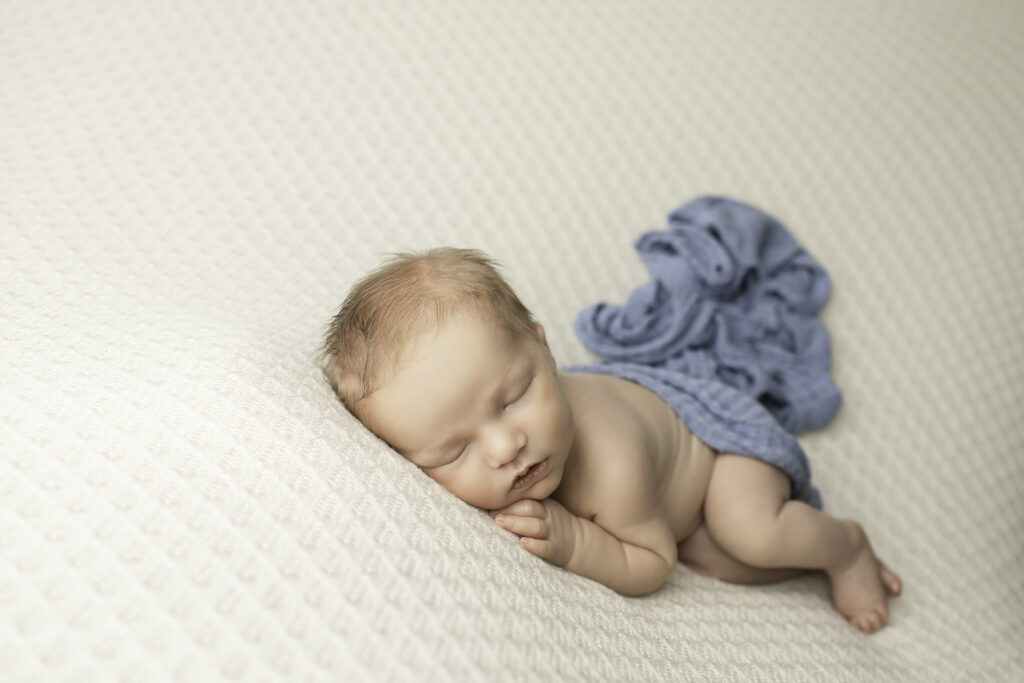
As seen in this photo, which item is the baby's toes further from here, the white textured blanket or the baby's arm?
the baby's arm

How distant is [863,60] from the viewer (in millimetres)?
1466

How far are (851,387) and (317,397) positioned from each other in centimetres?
84

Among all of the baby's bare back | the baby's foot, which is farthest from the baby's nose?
the baby's foot

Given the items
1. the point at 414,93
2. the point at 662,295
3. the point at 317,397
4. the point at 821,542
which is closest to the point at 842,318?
the point at 662,295

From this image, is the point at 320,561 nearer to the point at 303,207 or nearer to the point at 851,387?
the point at 303,207

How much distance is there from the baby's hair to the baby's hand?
0.58ft

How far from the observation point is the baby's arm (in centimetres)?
86

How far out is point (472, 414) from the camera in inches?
33.4

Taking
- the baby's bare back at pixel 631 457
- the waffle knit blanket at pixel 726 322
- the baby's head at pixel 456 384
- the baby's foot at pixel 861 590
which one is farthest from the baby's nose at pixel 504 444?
the baby's foot at pixel 861 590

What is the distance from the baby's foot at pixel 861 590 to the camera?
43.4 inches

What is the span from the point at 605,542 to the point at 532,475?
130mm

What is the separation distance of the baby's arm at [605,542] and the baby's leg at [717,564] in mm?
116

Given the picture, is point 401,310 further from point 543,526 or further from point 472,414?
point 543,526

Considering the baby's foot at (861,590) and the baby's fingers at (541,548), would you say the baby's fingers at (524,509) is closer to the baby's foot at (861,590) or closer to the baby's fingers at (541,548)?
the baby's fingers at (541,548)
